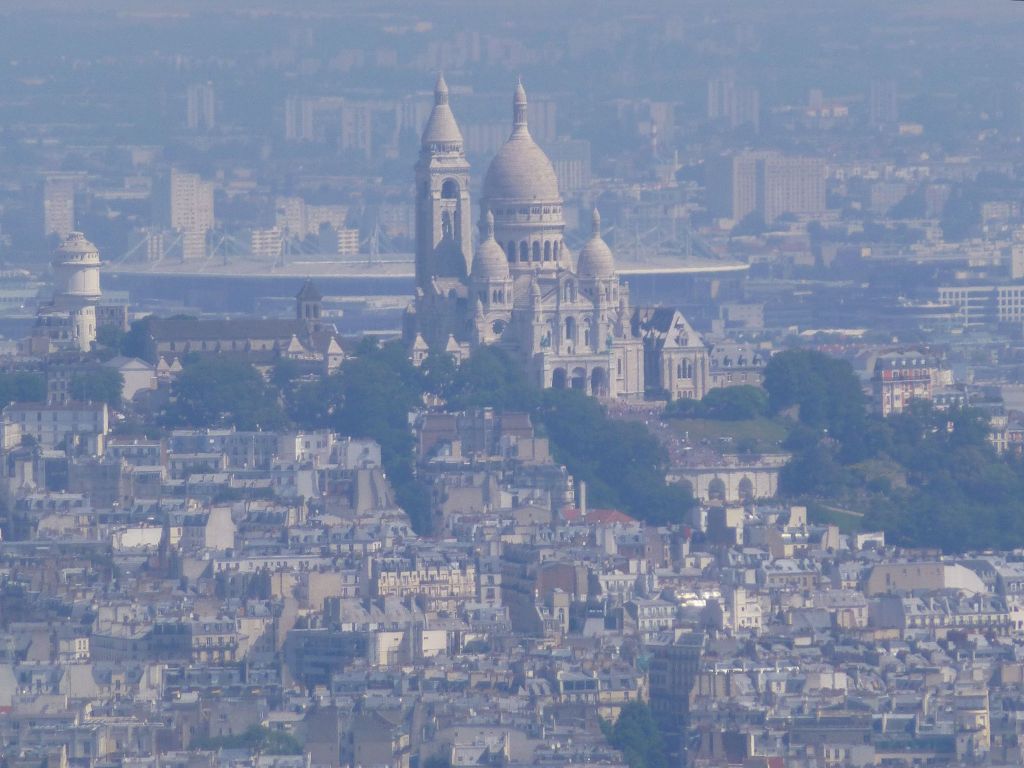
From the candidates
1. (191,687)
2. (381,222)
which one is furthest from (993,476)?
(381,222)

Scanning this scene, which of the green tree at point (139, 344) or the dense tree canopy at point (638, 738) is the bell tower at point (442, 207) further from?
the dense tree canopy at point (638, 738)

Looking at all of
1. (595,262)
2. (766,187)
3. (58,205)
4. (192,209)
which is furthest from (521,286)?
(766,187)

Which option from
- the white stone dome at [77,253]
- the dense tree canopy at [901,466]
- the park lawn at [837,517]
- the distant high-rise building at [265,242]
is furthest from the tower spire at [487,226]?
the distant high-rise building at [265,242]

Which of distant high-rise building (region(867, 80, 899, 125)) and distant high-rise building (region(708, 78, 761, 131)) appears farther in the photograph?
distant high-rise building (region(708, 78, 761, 131))

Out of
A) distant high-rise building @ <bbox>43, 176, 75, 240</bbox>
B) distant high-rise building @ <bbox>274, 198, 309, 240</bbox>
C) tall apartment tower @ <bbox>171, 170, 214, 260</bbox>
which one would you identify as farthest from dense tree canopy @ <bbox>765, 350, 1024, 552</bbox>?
distant high-rise building @ <bbox>274, 198, 309, 240</bbox>

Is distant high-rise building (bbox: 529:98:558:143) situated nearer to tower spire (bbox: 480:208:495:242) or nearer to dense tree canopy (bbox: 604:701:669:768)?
tower spire (bbox: 480:208:495:242)

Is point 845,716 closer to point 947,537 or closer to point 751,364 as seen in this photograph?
point 947,537

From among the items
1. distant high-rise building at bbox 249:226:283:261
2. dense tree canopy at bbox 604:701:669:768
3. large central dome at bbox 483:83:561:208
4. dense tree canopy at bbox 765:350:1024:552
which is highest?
distant high-rise building at bbox 249:226:283:261
